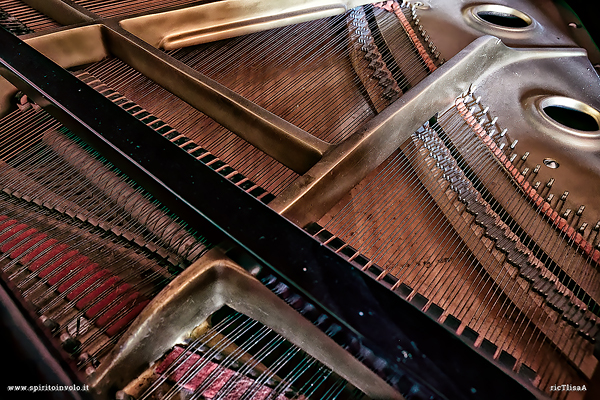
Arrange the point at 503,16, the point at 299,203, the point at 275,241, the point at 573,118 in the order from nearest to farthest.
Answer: the point at 275,241 → the point at 299,203 → the point at 573,118 → the point at 503,16

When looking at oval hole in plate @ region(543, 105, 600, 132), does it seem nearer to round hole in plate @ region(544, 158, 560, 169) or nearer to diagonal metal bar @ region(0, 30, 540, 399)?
round hole in plate @ region(544, 158, 560, 169)

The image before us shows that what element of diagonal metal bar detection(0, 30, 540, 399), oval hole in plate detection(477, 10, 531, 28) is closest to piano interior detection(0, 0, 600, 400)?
diagonal metal bar detection(0, 30, 540, 399)

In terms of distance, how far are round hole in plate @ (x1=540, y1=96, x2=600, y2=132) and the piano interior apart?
0.04 ft

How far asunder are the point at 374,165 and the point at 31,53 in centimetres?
171

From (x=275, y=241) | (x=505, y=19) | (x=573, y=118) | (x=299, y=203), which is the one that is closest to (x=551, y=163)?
(x=573, y=118)

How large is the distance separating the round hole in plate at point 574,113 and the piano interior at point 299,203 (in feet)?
0.04

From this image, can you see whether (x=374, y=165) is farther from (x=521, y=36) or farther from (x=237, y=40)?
(x=521, y=36)

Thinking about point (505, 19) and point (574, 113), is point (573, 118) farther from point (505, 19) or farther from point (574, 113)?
point (505, 19)

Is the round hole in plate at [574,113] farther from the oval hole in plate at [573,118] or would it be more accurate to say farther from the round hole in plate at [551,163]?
the round hole in plate at [551,163]

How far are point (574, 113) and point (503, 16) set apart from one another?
1.16m

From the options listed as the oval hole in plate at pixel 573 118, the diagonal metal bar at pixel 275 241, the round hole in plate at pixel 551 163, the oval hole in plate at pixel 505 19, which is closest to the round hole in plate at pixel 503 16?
the oval hole in plate at pixel 505 19

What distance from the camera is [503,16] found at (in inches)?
128

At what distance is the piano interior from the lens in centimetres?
121

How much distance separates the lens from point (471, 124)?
2312mm
